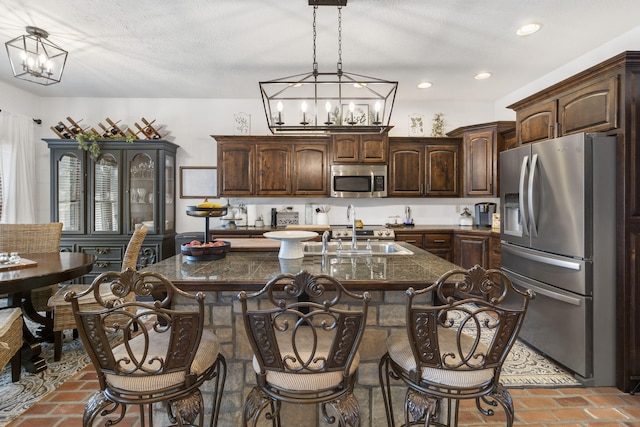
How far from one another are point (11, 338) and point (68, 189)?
2.87m

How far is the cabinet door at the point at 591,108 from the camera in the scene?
7.54 feet

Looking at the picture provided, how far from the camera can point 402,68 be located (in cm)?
372

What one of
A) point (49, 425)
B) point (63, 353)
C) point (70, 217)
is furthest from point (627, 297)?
point (70, 217)

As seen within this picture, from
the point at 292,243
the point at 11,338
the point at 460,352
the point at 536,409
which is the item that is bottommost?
the point at 536,409

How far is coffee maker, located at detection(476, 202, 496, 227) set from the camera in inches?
185

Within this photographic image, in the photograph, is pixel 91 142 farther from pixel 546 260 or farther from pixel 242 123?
pixel 546 260

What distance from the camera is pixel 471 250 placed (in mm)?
4270

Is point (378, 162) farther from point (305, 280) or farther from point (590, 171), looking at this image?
point (305, 280)

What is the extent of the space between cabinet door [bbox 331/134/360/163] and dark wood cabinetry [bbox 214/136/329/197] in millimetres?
133

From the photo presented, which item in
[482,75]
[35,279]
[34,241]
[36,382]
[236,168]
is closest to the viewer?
[35,279]

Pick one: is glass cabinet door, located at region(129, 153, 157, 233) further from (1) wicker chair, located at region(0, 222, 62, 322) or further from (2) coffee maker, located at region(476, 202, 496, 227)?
(2) coffee maker, located at region(476, 202, 496, 227)

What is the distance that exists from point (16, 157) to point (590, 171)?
19.6 feet

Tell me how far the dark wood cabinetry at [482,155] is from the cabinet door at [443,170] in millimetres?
118

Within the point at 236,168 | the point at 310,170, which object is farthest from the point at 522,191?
the point at 236,168
